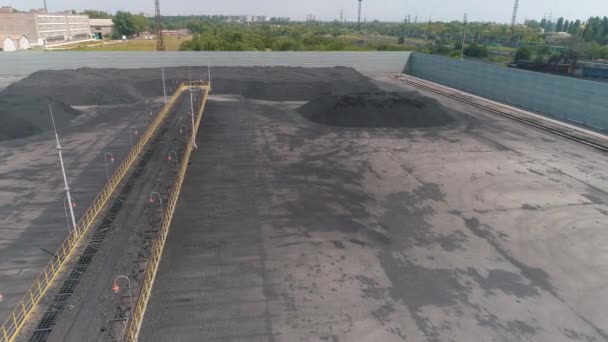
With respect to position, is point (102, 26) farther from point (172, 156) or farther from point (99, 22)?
point (172, 156)

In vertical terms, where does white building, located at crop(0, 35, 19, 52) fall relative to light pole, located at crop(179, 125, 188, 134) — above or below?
above

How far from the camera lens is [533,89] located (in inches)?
1502

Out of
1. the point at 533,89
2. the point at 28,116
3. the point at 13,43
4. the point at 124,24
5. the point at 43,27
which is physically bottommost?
the point at 28,116

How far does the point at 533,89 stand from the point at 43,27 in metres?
118

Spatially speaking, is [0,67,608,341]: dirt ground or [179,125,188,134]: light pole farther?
[179,125,188,134]: light pole

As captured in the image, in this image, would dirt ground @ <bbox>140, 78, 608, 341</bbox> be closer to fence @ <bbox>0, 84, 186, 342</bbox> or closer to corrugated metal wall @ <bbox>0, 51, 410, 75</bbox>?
fence @ <bbox>0, 84, 186, 342</bbox>

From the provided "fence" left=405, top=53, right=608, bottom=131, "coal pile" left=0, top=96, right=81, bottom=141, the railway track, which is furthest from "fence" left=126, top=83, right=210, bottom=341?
"fence" left=405, top=53, right=608, bottom=131

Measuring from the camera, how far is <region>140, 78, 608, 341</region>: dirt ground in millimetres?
11375

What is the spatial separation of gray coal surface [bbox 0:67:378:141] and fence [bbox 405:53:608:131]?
1116cm

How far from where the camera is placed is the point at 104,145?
2603cm

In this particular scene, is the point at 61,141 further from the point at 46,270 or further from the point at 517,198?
the point at 517,198

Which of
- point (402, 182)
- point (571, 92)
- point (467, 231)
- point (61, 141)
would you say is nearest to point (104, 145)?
point (61, 141)

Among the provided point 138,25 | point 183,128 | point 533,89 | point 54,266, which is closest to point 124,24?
point 138,25

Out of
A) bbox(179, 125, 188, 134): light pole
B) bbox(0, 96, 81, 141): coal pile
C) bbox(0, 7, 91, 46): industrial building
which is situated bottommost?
bbox(179, 125, 188, 134): light pole
